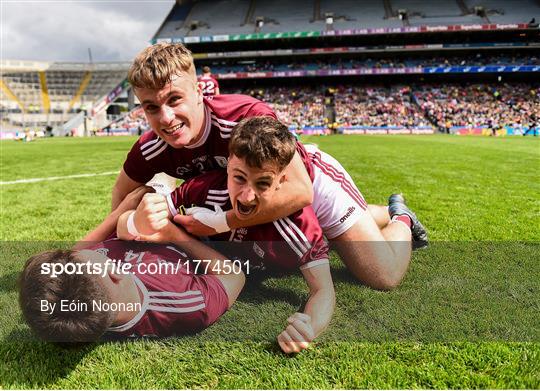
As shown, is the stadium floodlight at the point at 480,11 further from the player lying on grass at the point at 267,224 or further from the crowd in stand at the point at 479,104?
the player lying on grass at the point at 267,224

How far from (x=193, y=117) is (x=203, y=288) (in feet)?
4.16

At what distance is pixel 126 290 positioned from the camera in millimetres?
2141

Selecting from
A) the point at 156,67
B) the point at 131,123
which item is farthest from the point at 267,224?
the point at 131,123

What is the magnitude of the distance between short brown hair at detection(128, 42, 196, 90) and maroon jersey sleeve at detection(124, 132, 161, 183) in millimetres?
679

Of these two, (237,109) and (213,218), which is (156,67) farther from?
(213,218)

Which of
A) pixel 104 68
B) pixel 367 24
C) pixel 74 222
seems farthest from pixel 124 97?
pixel 74 222

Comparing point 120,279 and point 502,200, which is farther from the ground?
point 120,279

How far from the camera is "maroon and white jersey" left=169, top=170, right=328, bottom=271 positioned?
2.65 meters

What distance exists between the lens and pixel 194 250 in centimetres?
265

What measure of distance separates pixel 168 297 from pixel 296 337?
2.59ft

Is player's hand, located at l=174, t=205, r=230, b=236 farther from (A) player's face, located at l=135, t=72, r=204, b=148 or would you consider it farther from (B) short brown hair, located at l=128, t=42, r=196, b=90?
(B) short brown hair, located at l=128, t=42, r=196, b=90

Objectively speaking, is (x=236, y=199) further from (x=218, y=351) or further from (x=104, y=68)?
(x=104, y=68)

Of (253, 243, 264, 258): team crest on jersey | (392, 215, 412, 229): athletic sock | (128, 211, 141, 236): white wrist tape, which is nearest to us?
(128, 211, 141, 236): white wrist tape

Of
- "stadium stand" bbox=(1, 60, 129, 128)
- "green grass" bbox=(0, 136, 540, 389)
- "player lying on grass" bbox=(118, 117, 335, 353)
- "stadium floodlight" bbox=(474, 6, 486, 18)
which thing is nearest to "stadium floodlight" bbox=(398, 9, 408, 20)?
"stadium floodlight" bbox=(474, 6, 486, 18)
